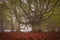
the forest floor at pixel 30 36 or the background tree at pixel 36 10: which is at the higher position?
the background tree at pixel 36 10

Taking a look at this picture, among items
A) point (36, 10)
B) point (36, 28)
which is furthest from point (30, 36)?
point (36, 10)

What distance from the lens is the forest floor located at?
10.6 ft

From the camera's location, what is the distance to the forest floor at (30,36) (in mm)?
3217

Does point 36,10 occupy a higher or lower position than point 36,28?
higher

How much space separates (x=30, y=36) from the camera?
3250mm

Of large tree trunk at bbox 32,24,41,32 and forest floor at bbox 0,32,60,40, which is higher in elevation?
large tree trunk at bbox 32,24,41,32

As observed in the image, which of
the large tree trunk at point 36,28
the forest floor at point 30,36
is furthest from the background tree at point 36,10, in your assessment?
→ the forest floor at point 30,36

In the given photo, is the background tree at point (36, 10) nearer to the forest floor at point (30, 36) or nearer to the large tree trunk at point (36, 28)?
the large tree trunk at point (36, 28)

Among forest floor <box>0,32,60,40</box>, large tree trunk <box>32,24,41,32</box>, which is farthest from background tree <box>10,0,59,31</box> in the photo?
forest floor <box>0,32,60,40</box>

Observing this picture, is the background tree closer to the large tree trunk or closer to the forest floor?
the large tree trunk

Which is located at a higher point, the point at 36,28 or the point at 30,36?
the point at 36,28

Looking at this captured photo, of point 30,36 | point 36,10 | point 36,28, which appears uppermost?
point 36,10

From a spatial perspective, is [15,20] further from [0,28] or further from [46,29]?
[46,29]

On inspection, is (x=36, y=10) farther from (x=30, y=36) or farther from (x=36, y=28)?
(x=30, y=36)
